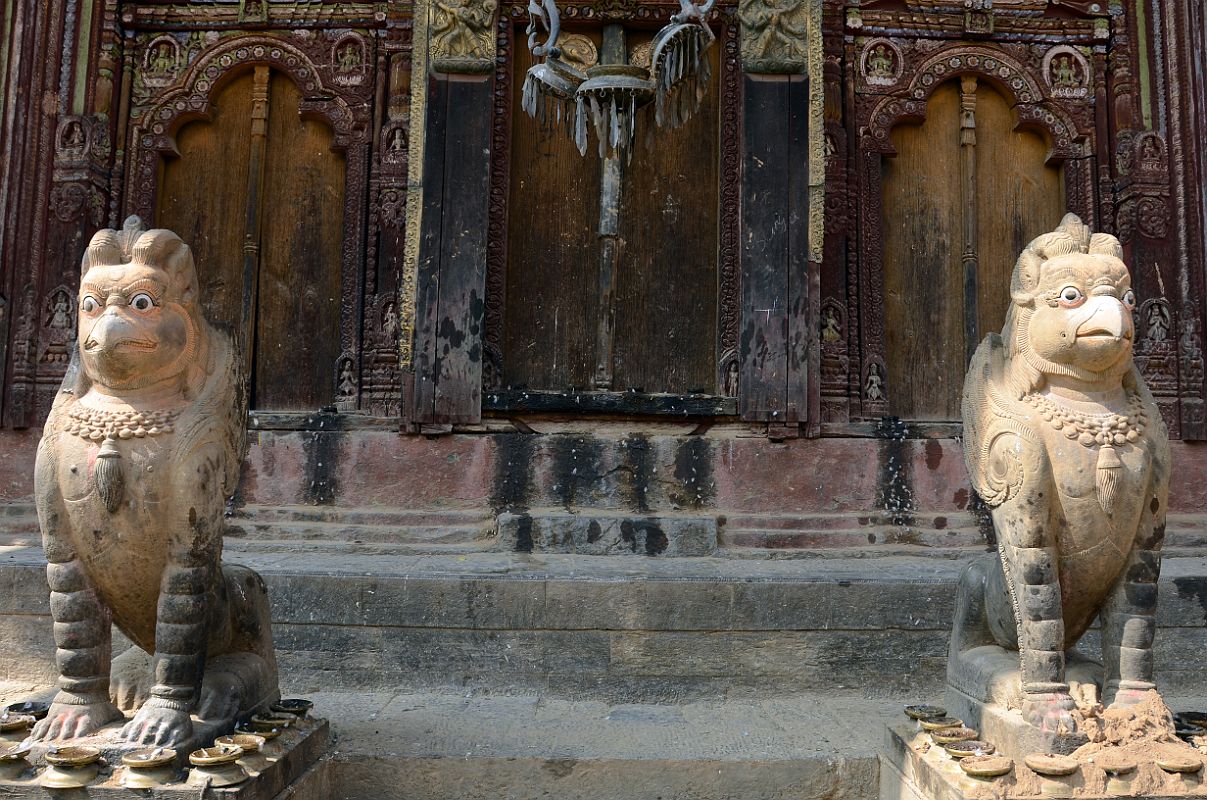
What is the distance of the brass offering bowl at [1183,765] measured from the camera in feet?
11.4

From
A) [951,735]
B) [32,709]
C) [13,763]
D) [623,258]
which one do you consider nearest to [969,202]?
[623,258]

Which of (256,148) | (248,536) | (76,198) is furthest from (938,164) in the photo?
(76,198)

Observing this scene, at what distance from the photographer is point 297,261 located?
8.01 meters

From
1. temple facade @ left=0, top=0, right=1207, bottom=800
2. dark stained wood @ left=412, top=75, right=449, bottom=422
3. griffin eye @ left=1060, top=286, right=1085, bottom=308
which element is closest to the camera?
griffin eye @ left=1060, top=286, right=1085, bottom=308

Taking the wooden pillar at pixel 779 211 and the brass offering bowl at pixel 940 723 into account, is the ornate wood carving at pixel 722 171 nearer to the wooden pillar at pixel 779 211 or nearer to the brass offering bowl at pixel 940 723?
the wooden pillar at pixel 779 211

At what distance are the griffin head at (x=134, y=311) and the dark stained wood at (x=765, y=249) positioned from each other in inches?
173

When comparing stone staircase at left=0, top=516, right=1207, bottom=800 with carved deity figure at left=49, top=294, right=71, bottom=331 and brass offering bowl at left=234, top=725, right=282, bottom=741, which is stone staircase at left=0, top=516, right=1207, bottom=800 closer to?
brass offering bowl at left=234, top=725, right=282, bottom=741

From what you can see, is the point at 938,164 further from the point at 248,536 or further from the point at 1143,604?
the point at 248,536

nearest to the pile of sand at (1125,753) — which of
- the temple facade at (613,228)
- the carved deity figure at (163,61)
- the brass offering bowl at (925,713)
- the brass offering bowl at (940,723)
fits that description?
the brass offering bowl at (940,723)

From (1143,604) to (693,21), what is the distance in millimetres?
4135

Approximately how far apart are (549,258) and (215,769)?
5182 mm

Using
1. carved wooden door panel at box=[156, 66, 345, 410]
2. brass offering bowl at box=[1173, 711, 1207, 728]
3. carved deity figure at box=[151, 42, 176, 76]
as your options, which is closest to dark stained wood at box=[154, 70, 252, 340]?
carved wooden door panel at box=[156, 66, 345, 410]

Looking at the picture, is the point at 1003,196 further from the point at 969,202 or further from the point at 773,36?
the point at 773,36

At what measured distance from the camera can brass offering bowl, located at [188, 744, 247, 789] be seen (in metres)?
3.39
